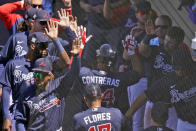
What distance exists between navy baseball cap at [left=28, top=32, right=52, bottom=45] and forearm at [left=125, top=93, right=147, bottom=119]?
2.78 feet

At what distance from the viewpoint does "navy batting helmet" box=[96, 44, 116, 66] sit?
2855mm

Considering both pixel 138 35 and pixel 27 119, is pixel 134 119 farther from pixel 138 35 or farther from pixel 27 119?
pixel 27 119

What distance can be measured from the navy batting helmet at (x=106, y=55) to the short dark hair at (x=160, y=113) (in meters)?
0.47

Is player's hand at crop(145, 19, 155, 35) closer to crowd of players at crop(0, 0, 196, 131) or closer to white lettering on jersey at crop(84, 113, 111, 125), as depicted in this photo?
crowd of players at crop(0, 0, 196, 131)

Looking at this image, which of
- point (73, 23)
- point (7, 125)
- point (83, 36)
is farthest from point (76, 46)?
point (7, 125)

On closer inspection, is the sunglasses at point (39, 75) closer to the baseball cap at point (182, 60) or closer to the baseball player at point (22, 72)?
the baseball player at point (22, 72)

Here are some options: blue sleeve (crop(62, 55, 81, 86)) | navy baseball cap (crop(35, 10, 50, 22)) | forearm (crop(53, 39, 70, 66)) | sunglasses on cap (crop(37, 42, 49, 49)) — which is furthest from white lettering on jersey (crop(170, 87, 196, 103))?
navy baseball cap (crop(35, 10, 50, 22))

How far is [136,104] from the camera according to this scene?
2.79 meters

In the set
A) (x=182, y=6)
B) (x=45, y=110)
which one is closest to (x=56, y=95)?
(x=45, y=110)

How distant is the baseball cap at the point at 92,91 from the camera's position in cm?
282

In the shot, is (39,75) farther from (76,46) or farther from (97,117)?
(97,117)

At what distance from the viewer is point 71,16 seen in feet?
10.2

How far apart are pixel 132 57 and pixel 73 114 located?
2.05 ft

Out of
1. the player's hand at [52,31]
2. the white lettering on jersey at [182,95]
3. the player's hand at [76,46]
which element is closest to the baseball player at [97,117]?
the player's hand at [76,46]
